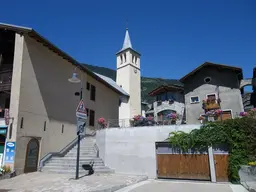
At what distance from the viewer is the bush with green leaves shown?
35.7 feet

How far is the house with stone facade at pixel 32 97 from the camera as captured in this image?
12453 millimetres

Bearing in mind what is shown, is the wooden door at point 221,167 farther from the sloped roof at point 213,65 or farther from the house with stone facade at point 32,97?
the sloped roof at point 213,65

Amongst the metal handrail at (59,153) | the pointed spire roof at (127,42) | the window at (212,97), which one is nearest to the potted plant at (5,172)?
the metal handrail at (59,153)

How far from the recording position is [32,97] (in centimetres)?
1377

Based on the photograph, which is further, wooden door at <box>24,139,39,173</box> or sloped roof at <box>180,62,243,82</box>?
sloped roof at <box>180,62,243,82</box>

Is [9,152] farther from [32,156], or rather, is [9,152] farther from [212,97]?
[212,97]

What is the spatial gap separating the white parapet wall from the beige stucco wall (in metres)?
3.77

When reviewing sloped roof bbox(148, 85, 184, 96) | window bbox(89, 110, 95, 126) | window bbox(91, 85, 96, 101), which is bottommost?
window bbox(89, 110, 95, 126)

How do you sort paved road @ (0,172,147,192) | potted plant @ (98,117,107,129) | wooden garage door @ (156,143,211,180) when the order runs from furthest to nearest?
potted plant @ (98,117,107,129) < wooden garage door @ (156,143,211,180) < paved road @ (0,172,147,192)

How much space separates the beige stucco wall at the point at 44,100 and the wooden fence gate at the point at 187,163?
25.5ft

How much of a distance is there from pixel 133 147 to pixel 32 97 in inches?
295

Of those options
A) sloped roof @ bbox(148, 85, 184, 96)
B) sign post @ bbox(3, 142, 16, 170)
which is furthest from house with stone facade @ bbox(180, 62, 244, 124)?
sign post @ bbox(3, 142, 16, 170)

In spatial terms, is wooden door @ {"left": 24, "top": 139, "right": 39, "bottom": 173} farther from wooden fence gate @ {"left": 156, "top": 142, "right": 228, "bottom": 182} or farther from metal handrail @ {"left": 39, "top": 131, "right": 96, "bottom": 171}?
wooden fence gate @ {"left": 156, "top": 142, "right": 228, "bottom": 182}

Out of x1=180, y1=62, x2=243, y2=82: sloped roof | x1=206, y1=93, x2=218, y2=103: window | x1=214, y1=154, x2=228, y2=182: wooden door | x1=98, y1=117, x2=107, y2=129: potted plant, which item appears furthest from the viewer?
x1=206, y1=93, x2=218, y2=103: window
